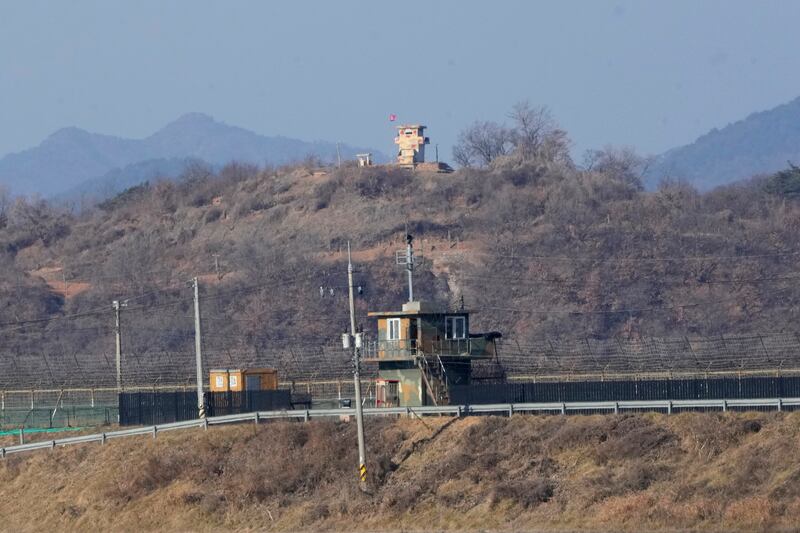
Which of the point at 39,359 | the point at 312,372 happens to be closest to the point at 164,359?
the point at 39,359

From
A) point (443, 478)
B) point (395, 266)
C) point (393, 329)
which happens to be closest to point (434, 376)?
point (393, 329)

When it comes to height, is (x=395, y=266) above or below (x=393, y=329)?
above

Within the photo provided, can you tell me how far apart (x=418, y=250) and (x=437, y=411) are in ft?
237

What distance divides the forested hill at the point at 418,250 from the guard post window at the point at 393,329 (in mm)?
46901

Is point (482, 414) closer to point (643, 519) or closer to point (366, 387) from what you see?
point (643, 519)

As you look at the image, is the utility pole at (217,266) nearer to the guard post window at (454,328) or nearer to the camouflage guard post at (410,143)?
the camouflage guard post at (410,143)

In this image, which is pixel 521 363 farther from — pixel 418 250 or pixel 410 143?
pixel 410 143

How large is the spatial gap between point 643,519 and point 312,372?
3871 cm

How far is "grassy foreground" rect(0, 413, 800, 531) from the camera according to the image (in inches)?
1737

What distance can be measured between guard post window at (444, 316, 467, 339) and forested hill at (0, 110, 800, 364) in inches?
1862

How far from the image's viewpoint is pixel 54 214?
178875 millimetres

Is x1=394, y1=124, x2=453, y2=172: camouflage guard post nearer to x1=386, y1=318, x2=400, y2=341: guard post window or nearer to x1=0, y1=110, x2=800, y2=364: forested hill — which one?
x1=0, y1=110, x2=800, y2=364: forested hill

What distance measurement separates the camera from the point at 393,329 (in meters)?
61.8

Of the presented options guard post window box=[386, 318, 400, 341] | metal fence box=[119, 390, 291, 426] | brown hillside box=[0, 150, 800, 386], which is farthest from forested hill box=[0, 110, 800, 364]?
guard post window box=[386, 318, 400, 341]
